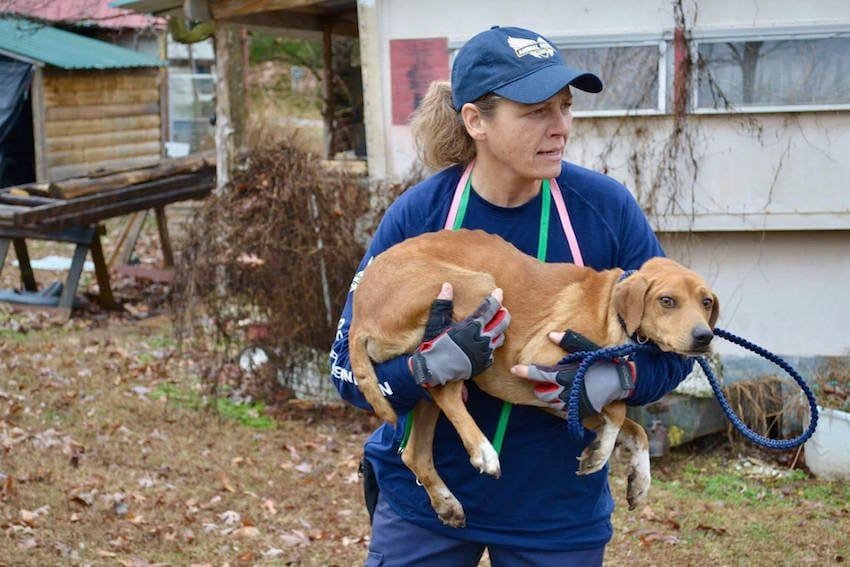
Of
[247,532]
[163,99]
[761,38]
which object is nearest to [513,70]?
[247,532]

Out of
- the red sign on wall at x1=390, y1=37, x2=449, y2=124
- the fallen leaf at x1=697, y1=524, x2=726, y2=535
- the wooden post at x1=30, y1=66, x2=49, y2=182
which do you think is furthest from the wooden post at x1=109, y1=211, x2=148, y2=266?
the fallen leaf at x1=697, y1=524, x2=726, y2=535

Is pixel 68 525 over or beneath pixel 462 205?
beneath

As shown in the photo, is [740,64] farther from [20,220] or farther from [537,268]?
[20,220]

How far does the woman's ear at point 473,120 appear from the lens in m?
3.30

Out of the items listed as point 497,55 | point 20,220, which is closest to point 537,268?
point 497,55

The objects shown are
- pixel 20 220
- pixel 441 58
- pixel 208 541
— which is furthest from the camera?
pixel 20 220

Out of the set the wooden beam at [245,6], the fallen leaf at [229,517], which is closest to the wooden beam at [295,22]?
the wooden beam at [245,6]

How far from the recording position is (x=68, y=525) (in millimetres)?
7051

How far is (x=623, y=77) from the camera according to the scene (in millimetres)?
9500

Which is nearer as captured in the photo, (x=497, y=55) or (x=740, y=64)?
(x=497, y=55)

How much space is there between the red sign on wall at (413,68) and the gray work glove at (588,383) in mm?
7020

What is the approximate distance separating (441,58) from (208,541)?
193 inches

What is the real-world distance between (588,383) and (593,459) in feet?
0.87

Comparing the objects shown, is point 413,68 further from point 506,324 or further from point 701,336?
point 701,336
